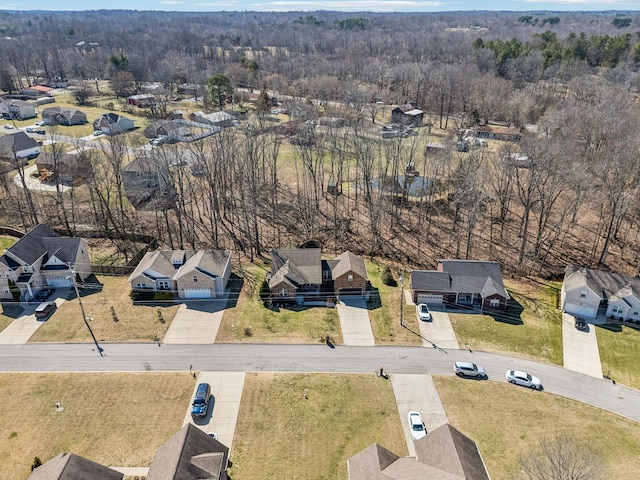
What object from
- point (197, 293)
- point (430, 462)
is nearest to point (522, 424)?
point (430, 462)

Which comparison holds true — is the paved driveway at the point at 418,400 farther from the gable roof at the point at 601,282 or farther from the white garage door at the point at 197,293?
the white garage door at the point at 197,293

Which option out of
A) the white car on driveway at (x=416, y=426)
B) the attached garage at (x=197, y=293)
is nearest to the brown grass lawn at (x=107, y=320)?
the attached garage at (x=197, y=293)

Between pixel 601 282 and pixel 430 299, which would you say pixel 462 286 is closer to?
pixel 430 299

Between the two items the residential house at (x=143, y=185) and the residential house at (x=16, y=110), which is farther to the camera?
the residential house at (x=16, y=110)

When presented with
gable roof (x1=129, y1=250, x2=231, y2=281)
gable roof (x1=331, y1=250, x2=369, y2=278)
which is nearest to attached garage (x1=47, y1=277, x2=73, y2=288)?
gable roof (x1=129, y1=250, x2=231, y2=281)

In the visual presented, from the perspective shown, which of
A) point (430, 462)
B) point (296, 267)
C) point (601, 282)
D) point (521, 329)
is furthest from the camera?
point (296, 267)

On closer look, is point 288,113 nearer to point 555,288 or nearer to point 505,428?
point 555,288
